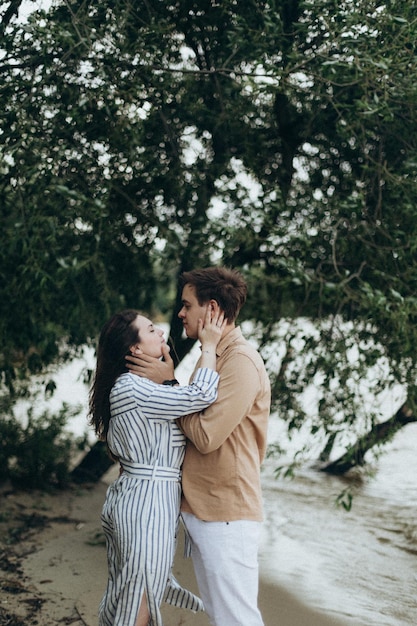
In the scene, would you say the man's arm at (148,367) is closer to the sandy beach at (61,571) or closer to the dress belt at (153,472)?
the dress belt at (153,472)

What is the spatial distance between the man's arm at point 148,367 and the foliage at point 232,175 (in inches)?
58.3

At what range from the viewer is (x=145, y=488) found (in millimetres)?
2828

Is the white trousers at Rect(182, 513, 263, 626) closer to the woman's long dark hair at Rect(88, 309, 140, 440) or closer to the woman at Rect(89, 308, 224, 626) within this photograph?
the woman at Rect(89, 308, 224, 626)

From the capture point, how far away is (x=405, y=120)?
16.7ft

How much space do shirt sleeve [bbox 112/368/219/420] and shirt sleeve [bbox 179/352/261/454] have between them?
4 centimetres

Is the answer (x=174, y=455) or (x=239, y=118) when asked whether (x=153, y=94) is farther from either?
(x=174, y=455)

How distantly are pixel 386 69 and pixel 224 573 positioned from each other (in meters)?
2.97

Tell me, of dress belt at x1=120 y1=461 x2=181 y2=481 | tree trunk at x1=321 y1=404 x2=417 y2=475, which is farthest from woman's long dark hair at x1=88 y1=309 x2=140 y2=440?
tree trunk at x1=321 y1=404 x2=417 y2=475

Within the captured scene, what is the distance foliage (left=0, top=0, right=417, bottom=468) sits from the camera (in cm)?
446

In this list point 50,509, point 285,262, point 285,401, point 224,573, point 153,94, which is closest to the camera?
point 224,573

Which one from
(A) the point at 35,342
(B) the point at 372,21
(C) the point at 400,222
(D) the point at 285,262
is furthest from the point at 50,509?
(B) the point at 372,21

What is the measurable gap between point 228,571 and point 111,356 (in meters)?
0.91

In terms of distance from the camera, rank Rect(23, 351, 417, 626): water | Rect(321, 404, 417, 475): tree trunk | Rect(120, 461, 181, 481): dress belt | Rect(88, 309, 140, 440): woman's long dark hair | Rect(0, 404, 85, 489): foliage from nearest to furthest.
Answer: Rect(120, 461, 181, 481): dress belt → Rect(88, 309, 140, 440): woman's long dark hair → Rect(321, 404, 417, 475): tree trunk → Rect(23, 351, 417, 626): water → Rect(0, 404, 85, 489): foliage

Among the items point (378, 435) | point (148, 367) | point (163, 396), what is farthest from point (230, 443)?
point (378, 435)
